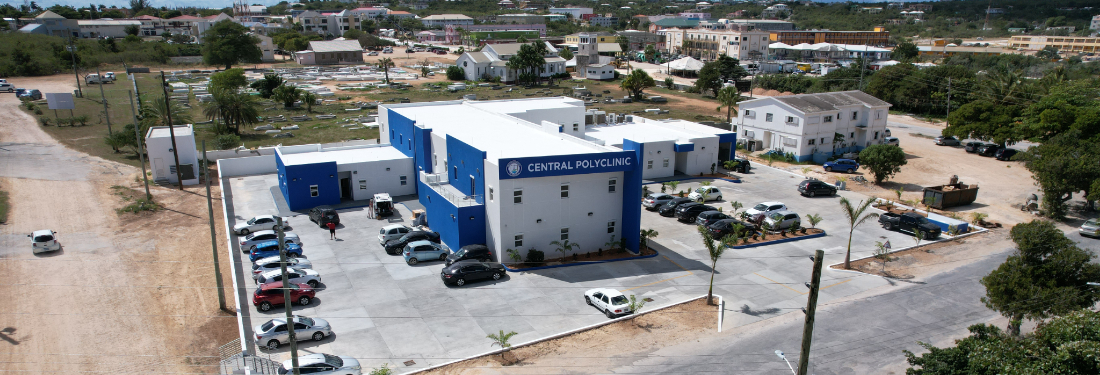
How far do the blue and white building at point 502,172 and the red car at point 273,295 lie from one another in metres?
8.37

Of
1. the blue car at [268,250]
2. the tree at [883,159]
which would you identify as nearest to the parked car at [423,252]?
the blue car at [268,250]

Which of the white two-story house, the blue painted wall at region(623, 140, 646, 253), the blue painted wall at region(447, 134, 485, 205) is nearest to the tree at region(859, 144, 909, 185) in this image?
the white two-story house

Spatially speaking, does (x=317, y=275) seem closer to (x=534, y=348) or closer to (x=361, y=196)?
(x=534, y=348)

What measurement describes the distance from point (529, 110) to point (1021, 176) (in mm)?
38103

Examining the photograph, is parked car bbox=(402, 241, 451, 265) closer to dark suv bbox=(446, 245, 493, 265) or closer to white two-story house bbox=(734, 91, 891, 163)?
dark suv bbox=(446, 245, 493, 265)

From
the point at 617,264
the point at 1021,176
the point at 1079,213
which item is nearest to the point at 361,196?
the point at 617,264

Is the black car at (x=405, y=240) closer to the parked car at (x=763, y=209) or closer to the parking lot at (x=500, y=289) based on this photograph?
the parking lot at (x=500, y=289)

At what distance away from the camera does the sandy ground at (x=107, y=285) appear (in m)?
23.2

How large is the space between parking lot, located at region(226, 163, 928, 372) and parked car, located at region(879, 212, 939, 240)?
1.88ft

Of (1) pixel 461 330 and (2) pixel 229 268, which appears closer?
(1) pixel 461 330

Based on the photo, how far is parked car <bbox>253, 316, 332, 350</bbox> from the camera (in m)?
22.9

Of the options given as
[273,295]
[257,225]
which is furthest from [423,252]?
[257,225]

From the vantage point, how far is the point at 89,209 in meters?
41.0

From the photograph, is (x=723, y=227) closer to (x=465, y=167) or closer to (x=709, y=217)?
(x=709, y=217)
